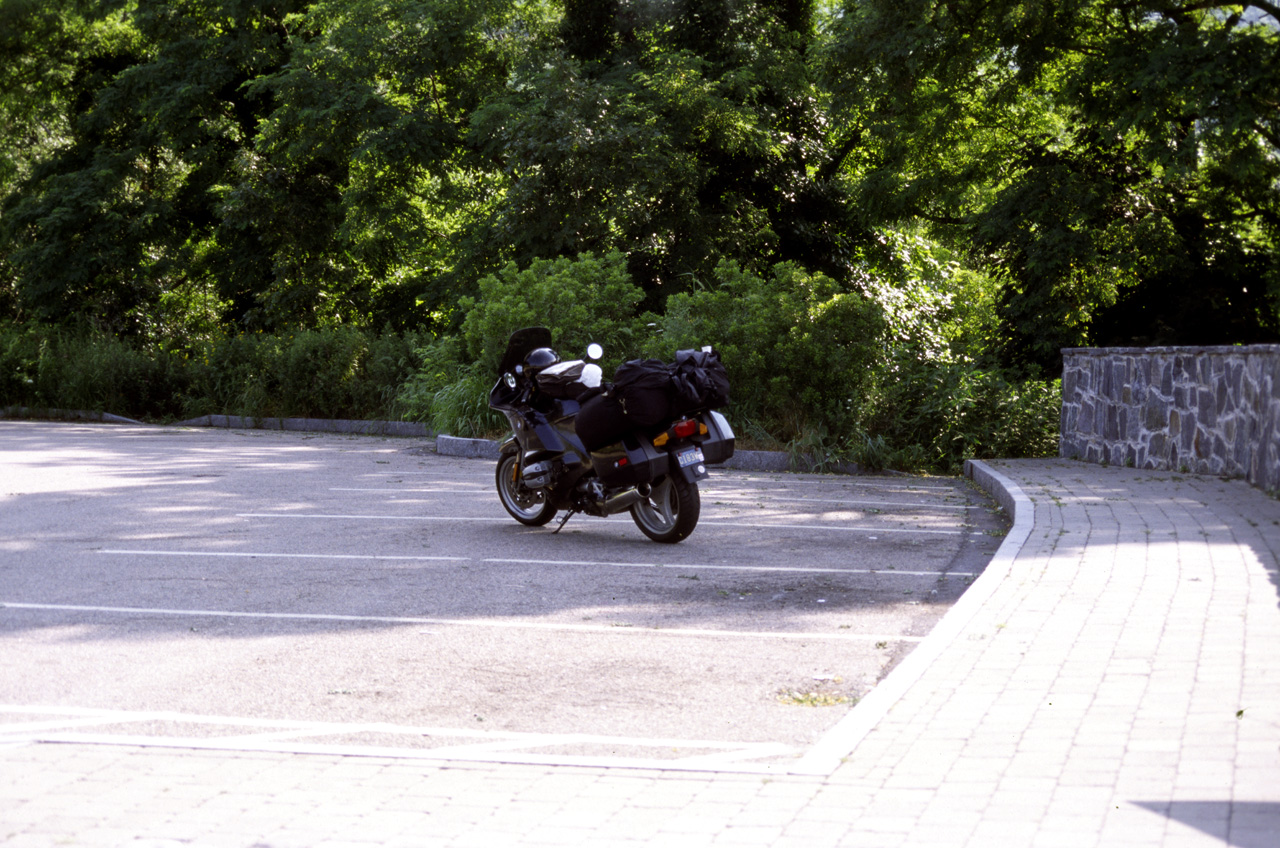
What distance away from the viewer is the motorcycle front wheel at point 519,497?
10.5m

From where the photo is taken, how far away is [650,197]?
22359mm

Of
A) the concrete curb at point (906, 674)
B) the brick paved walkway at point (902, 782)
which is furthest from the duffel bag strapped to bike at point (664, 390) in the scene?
the brick paved walkway at point (902, 782)

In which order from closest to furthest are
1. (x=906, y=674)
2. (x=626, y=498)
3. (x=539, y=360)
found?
1. (x=906, y=674)
2. (x=626, y=498)
3. (x=539, y=360)

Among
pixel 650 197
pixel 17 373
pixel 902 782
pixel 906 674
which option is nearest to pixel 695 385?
pixel 906 674

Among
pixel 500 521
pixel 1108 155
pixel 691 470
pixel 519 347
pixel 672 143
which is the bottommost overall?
pixel 500 521

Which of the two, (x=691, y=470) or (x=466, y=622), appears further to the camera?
(x=691, y=470)

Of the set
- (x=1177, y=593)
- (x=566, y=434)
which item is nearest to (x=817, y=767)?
(x=1177, y=593)

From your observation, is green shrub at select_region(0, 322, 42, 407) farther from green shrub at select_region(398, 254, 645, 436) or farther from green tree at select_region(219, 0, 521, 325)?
green shrub at select_region(398, 254, 645, 436)

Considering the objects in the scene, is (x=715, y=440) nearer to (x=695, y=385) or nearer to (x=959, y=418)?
(x=695, y=385)

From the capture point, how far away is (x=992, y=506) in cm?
1240

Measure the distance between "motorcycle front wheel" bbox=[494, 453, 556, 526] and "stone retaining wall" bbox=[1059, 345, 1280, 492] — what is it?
648cm

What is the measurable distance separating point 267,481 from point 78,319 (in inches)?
782

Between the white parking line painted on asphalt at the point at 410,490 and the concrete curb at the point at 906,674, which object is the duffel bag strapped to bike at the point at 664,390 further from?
the white parking line painted on asphalt at the point at 410,490

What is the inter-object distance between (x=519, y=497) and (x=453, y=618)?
3.81 meters
